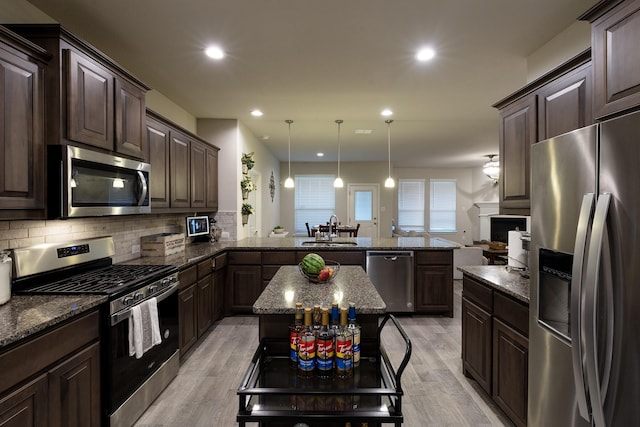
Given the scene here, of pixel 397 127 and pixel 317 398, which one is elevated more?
A: pixel 397 127

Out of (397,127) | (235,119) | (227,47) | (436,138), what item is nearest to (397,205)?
(436,138)

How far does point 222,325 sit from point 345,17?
3.36 metres

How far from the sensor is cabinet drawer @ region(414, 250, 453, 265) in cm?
403

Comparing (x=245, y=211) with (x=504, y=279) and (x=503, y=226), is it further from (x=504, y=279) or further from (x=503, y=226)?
(x=503, y=226)

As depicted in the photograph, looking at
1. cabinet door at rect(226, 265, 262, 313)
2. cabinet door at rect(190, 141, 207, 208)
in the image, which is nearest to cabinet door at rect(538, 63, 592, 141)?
cabinet door at rect(226, 265, 262, 313)

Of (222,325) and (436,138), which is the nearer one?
(222,325)

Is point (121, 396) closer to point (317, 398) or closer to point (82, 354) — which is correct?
point (82, 354)

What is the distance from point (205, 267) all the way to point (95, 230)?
1.06m

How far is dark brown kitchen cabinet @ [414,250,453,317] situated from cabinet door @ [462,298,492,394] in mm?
1434

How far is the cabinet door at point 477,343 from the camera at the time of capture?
2.20 m

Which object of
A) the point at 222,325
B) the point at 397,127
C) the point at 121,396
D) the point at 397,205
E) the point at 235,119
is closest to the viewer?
the point at 121,396

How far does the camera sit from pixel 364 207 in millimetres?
9250

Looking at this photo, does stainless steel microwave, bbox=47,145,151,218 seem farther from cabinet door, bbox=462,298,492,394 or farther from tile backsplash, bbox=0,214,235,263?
cabinet door, bbox=462,298,492,394

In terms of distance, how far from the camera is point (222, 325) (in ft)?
12.5
